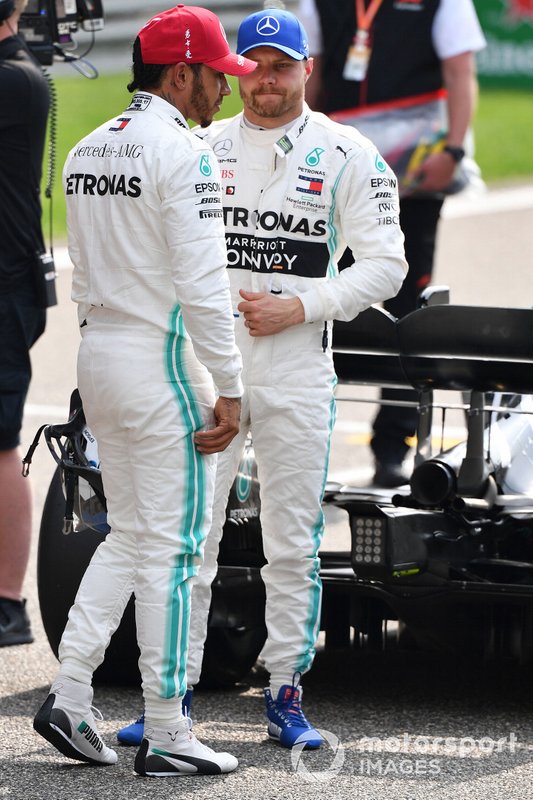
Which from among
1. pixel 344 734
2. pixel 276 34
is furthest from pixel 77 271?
pixel 344 734

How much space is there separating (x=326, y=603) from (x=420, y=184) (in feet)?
9.00

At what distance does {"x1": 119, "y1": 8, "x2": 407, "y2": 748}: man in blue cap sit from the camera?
467 centimetres

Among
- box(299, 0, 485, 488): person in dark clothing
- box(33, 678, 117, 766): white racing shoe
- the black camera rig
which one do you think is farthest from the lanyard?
box(33, 678, 117, 766): white racing shoe

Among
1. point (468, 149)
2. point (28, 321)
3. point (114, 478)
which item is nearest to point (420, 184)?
point (468, 149)

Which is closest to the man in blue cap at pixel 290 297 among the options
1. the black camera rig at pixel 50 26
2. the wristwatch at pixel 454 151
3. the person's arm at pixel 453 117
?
the black camera rig at pixel 50 26

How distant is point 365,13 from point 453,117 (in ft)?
1.96

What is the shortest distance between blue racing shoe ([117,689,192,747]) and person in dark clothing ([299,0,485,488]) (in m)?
2.70

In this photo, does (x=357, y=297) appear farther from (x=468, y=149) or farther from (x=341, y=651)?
(x=468, y=149)

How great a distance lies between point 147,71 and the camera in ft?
14.3

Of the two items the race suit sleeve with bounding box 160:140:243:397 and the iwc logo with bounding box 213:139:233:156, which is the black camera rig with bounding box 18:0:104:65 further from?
the race suit sleeve with bounding box 160:140:243:397

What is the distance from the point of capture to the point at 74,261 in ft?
14.6

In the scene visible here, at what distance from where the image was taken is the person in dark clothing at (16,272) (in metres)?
5.68

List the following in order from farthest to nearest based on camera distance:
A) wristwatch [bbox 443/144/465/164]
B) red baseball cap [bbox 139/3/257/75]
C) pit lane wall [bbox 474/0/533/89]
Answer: pit lane wall [bbox 474/0/533/89] → wristwatch [bbox 443/144/465/164] → red baseball cap [bbox 139/3/257/75]
